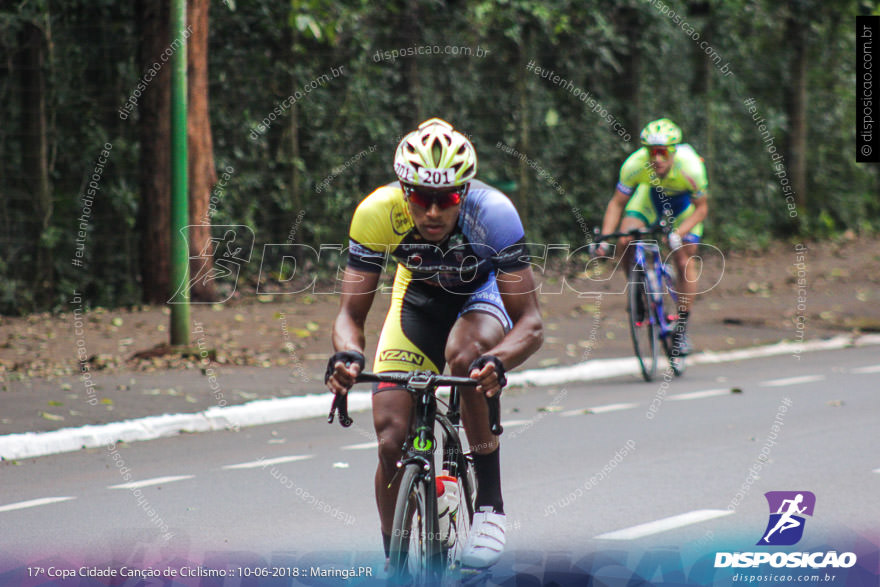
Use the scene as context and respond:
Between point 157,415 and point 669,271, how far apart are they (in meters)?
4.78

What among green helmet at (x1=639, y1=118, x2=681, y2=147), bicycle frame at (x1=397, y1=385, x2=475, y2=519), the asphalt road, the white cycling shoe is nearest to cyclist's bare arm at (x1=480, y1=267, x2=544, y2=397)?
bicycle frame at (x1=397, y1=385, x2=475, y2=519)

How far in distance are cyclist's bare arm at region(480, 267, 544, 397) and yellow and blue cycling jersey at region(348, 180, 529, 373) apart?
1.9 inches

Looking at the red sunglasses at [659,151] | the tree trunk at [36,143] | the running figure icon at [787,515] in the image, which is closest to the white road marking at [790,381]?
the red sunglasses at [659,151]

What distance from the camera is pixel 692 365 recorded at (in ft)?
40.3

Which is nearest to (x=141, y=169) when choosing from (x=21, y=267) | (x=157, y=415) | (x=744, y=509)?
(x=21, y=267)

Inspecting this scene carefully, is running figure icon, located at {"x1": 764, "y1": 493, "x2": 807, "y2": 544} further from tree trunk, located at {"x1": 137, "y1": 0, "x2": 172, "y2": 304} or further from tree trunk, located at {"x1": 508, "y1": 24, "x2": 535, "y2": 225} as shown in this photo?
tree trunk, located at {"x1": 508, "y1": 24, "x2": 535, "y2": 225}

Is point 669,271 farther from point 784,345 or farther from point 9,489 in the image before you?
point 9,489

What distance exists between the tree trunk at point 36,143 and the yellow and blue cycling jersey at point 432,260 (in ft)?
29.2

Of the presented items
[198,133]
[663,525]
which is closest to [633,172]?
[198,133]

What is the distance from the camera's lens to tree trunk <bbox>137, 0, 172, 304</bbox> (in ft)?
43.3

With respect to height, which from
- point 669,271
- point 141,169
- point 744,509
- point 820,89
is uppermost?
point 820,89

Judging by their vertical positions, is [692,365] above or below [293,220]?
below

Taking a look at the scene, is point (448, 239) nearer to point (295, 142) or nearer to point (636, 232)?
point (636, 232)

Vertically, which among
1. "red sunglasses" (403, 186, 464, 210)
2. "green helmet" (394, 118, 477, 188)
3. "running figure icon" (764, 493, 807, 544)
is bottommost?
"running figure icon" (764, 493, 807, 544)
